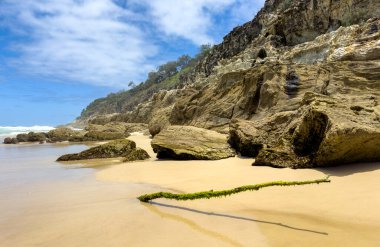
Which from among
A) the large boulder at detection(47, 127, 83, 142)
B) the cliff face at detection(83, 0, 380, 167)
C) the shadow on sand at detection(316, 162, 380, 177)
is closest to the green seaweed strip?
the shadow on sand at detection(316, 162, 380, 177)

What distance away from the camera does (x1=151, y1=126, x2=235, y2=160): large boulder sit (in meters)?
10.5

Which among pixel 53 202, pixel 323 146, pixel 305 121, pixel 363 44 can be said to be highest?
pixel 363 44

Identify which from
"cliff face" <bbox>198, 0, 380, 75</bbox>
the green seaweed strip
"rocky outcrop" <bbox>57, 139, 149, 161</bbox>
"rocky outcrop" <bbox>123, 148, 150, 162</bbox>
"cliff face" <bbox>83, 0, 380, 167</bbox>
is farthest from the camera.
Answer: "cliff face" <bbox>198, 0, 380, 75</bbox>

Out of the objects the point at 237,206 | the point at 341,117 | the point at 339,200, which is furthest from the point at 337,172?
the point at 237,206

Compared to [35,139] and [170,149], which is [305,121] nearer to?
[170,149]

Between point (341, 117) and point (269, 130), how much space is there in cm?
311

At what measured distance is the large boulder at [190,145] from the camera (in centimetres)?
1054

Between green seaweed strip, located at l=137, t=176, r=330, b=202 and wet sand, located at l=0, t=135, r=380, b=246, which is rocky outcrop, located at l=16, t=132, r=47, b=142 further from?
green seaweed strip, located at l=137, t=176, r=330, b=202

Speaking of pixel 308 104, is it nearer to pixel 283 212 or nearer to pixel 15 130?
pixel 283 212

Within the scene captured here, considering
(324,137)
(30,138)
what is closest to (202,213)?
(324,137)

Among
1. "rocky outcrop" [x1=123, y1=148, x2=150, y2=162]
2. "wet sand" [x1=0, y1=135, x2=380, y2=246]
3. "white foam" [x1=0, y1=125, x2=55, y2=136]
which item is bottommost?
"wet sand" [x1=0, y1=135, x2=380, y2=246]

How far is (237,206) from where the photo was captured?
5.00m

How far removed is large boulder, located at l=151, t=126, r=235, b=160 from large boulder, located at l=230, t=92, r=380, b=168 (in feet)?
3.79

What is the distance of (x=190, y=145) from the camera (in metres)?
10.9
